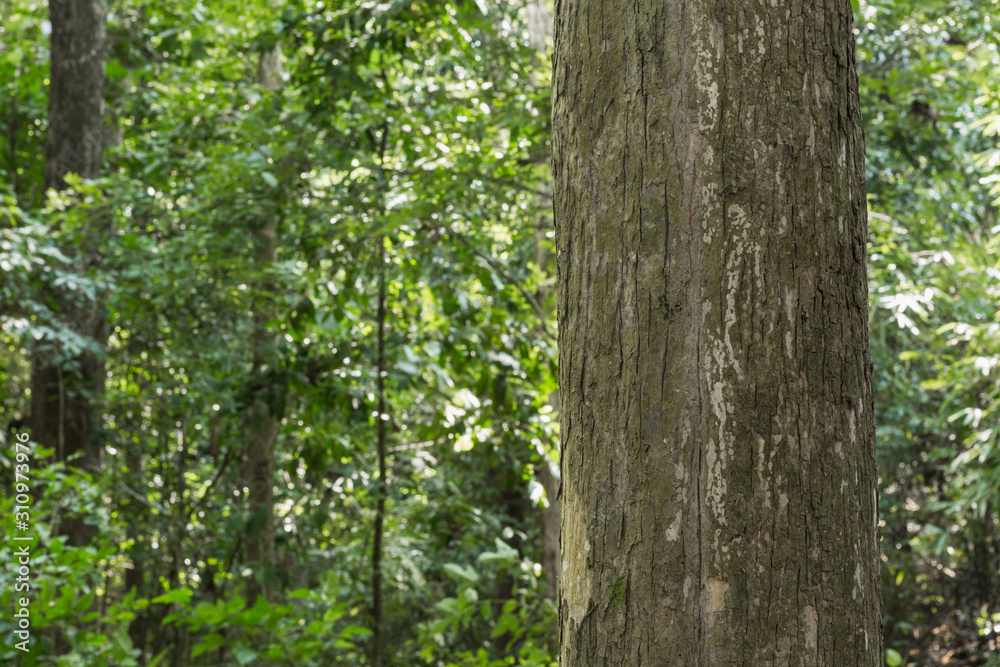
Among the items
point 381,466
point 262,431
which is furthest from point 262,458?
point 381,466

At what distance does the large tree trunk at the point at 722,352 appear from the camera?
30.3 inches

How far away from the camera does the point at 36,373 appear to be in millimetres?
5621

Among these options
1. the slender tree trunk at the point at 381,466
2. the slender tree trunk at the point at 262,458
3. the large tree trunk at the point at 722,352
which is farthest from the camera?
the slender tree trunk at the point at 262,458

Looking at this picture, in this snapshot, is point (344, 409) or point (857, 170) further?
point (344, 409)

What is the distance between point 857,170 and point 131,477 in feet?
20.2

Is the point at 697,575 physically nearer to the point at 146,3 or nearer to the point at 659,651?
the point at 659,651

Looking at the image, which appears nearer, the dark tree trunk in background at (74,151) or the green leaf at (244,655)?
the green leaf at (244,655)

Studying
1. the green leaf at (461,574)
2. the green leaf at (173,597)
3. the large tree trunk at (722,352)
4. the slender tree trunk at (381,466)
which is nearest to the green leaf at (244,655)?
the green leaf at (173,597)

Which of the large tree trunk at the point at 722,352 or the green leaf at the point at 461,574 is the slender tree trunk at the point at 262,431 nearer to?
the green leaf at the point at 461,574

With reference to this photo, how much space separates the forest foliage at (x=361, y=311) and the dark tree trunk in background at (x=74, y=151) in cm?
20

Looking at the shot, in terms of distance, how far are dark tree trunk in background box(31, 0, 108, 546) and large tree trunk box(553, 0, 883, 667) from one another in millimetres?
5656

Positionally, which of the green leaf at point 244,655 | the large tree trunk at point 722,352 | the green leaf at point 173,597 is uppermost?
the large tree trunk at point 722,352

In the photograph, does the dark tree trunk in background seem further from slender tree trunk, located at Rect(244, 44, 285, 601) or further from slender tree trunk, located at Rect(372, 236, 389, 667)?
slender tree trunk, located at Rect(372, 236, 389, 667)

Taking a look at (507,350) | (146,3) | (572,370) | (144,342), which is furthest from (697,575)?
(146,3)
